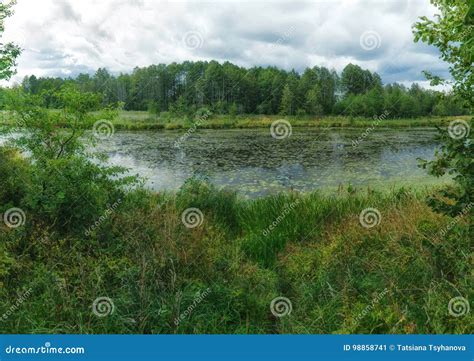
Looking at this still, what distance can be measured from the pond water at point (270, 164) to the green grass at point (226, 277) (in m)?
3.14

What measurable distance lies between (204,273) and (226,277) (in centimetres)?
29

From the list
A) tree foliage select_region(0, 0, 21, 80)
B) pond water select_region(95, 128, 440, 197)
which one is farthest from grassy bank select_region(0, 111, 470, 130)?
tree foliage select_region(0, 0, 21, 80)

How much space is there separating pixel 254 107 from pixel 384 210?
47.6 metres

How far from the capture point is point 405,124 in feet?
155

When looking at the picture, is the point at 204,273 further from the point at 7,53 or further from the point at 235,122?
the point at 235,122

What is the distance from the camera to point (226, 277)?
4812mm

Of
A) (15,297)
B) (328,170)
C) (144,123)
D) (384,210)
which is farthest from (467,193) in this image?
(144,123)

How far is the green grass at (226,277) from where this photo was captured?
374 cm

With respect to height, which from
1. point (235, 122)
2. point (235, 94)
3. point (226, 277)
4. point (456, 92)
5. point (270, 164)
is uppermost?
point (235, 94)

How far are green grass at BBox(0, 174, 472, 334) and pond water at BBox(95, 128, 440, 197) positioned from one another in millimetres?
3142

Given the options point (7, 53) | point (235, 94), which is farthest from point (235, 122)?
point (7, 53)

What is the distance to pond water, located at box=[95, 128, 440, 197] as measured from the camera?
40.3ft

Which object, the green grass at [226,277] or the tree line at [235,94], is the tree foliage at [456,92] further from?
the tree line at [235,94]

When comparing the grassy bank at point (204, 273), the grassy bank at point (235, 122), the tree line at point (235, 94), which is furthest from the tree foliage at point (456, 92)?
the tree line at point (235, 94)
